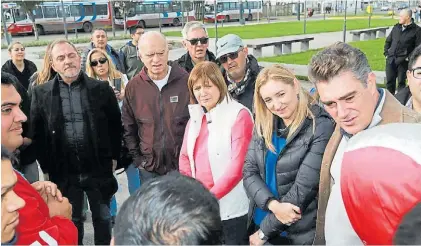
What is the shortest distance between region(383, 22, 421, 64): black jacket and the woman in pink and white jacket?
22.4 ft

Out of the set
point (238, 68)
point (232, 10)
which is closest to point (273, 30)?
point (232, 10)

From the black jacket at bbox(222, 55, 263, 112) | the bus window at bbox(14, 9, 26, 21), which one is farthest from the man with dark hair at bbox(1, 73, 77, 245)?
the bus window at bbox(14, 9, 26, 21)

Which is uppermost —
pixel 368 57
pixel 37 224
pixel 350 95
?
pixel 350 95

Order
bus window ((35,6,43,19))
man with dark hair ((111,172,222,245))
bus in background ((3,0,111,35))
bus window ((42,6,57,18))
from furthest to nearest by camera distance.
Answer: bus window ((42,6,57,18)), bus window ((35,6,43,19)), bus in background ((3,0,111,35)), man with dark hair ((111,172,222,245))

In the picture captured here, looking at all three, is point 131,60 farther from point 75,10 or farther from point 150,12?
point 75,10

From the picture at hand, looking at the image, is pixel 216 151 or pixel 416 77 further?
pixel 216 151

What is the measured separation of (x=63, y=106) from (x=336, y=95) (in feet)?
6.94

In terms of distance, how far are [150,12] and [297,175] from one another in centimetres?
2567

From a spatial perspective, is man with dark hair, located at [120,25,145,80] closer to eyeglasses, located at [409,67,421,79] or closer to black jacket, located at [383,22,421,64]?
eyeglasses, located at [409,67,421,79]

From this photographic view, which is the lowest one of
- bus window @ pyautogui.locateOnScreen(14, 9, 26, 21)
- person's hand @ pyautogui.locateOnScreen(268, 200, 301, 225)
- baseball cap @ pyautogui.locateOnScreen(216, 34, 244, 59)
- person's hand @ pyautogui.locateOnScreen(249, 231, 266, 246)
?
person's hand @ pyautogui.locateOnScreen(249, 231, 266, 246)

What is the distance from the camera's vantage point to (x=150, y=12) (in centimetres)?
2666

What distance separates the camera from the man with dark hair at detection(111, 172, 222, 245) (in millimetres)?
1003

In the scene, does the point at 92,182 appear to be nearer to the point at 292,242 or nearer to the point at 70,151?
the point at 70,151

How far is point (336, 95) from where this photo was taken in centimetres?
186
